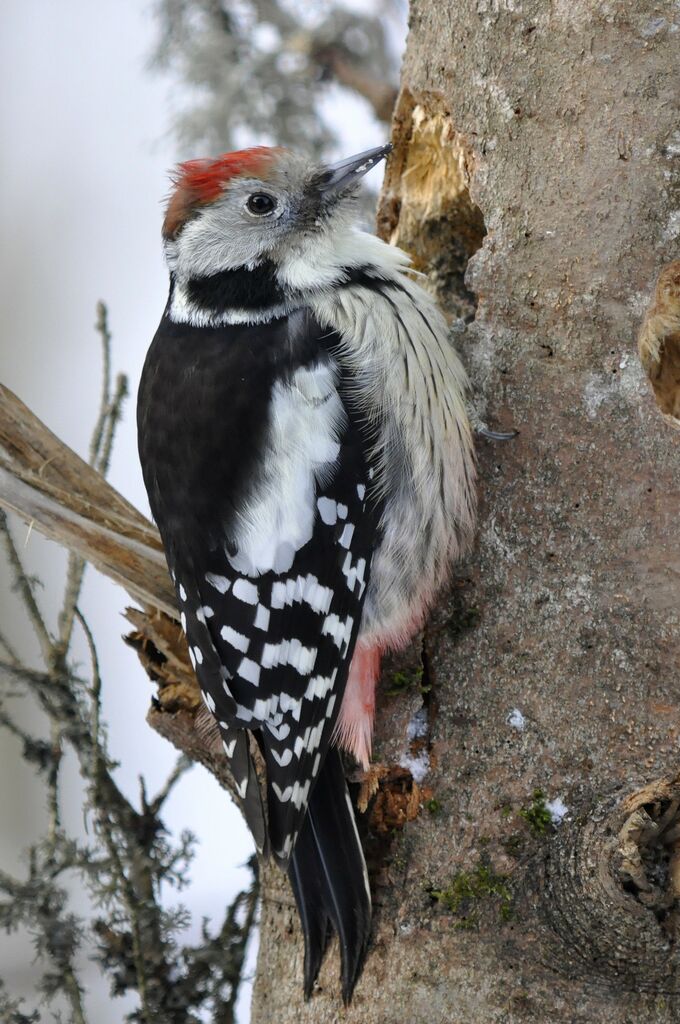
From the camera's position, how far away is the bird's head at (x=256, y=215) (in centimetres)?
242

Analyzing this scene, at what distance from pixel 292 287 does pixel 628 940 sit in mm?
1436

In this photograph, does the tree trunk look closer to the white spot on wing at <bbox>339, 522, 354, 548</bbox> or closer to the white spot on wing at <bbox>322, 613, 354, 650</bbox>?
the white spot on wing at <bbox>322, 613, 354, 650</bbox>

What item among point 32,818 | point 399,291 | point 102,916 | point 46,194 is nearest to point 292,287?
point 399,291

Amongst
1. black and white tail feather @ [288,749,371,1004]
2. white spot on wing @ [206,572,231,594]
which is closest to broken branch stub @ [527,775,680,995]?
black and white tail feather @ [288,749,371,1004]

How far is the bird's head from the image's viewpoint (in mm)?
2422

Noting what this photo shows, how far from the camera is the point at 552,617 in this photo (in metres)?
1.94

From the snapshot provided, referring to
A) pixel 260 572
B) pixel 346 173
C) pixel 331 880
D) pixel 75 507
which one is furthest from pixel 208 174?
pixel 331 880

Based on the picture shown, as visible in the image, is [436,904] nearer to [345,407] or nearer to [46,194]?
[345,407]

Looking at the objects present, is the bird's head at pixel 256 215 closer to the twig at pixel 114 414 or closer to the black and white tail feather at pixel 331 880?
the twig at pixel 114 414

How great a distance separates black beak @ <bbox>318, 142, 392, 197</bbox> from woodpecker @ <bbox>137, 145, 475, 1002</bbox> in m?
0.27

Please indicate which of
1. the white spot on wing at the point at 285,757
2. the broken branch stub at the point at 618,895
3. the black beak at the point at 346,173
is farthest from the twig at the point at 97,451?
the broken branch stub at the point at 618,895

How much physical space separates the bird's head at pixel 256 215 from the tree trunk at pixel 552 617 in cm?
34

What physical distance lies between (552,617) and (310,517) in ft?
1.63

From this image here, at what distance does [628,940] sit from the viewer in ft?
5.61
